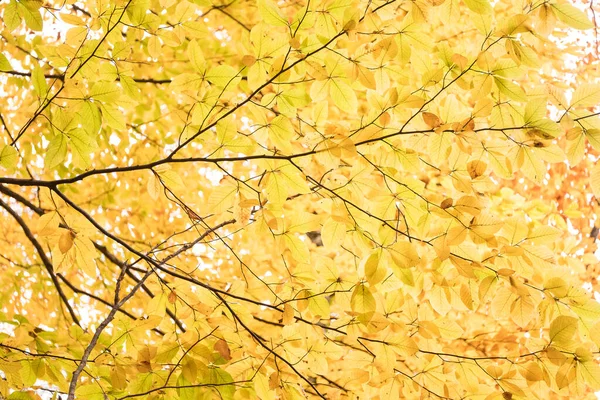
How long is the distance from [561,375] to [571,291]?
0.21m

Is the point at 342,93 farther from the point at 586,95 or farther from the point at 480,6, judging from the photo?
the point at 586,95

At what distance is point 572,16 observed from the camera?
1159 mm

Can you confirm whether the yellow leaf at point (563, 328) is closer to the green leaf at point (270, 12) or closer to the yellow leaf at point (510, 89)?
the yellow leaf at point (510, 89)

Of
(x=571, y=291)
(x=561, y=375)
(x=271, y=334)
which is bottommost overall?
(x=561, y=375)

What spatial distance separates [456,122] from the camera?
1.24m

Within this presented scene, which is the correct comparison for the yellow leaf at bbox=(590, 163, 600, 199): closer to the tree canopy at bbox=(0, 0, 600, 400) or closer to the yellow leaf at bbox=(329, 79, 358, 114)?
the tree canopy at bbox=(0, 0, 600, 400)

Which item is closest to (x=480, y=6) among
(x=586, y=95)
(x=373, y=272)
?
(x=586, y=95)

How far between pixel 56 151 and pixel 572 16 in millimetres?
1342

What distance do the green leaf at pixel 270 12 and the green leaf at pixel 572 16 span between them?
65 cm

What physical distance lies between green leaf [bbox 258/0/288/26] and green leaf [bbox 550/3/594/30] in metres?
0.65

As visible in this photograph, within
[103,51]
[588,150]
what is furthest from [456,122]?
[588,150]

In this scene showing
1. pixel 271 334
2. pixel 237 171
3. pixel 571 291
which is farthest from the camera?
pixel 237 171

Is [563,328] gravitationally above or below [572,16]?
below

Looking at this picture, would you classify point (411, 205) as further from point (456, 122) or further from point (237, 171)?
point (237, 171)
